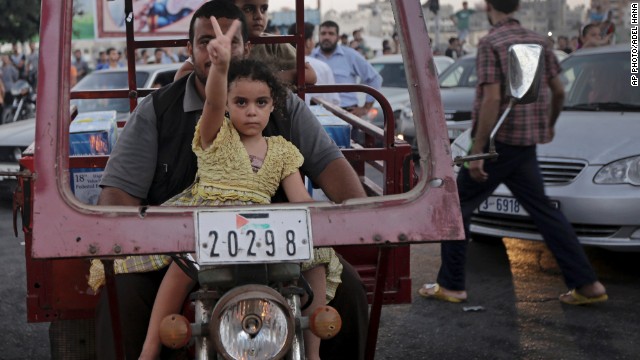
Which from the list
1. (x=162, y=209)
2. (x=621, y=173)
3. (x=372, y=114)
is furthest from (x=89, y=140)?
(x=372, y=114)

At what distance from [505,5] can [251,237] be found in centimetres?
389

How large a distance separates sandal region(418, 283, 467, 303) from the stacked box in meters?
2.71

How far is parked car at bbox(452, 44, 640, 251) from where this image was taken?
261 inches

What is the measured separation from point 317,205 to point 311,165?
2.93 feet

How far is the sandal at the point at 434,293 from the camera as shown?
20.7 ft

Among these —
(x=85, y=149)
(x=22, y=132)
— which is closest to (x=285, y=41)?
(x=85, y=149)

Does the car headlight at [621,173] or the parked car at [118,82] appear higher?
the parked car at [118,82]

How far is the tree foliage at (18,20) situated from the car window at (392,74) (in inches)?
502

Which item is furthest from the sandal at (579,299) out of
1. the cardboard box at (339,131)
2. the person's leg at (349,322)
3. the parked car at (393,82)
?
the parked car at (393,82)

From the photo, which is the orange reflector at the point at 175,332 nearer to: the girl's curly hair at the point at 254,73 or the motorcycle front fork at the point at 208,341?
the motorcycle front fork at the point at 208,341

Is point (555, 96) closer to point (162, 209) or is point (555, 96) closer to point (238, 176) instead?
point (238, 176)

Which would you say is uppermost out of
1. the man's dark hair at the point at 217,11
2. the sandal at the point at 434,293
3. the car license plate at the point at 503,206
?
the man's dark hair at the point at 217,11

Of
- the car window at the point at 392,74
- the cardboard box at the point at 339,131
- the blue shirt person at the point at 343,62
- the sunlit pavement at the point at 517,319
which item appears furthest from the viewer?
the car window at the point at 392,74

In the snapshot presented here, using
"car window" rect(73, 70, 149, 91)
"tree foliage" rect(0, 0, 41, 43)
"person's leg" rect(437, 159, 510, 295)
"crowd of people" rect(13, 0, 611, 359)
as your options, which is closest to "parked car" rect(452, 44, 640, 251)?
"person's leg" rect(437, 159, 510, 295)
